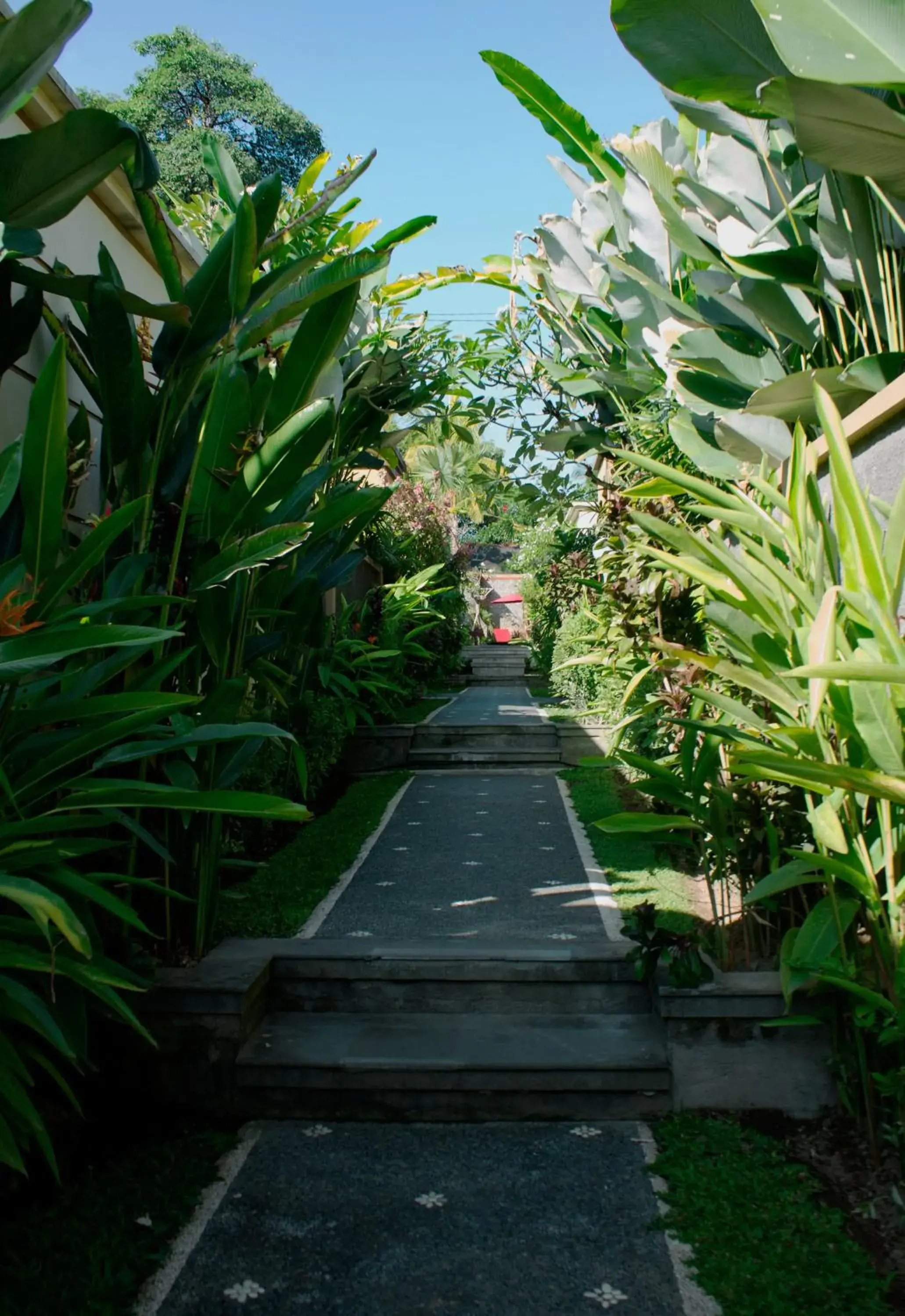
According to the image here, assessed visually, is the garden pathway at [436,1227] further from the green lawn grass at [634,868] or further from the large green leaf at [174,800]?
the large green leaf at [174,800]

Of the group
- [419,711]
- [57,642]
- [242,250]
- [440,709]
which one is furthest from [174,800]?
[440,709]

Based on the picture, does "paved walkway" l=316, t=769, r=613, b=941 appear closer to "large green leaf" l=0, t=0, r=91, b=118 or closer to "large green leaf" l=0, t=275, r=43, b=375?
"large green leaf" l=0, t=275, r=43, b=375

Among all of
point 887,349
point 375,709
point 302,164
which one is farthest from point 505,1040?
point 302,164

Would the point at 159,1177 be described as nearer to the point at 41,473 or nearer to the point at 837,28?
the point at 41,473

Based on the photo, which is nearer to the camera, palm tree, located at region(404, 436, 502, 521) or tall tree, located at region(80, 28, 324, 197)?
palm tree, located at region(404, 436, 502, 521)

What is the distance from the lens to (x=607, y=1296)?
7.09 ft

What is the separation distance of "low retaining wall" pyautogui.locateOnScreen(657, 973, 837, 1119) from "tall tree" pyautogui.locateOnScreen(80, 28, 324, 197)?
3228 cm

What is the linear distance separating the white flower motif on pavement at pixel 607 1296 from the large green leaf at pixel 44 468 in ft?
6.78

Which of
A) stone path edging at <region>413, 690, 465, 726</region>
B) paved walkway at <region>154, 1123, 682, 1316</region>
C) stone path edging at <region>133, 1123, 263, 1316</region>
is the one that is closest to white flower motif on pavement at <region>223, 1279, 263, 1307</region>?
paved walkway at <region>154, 1123, 682, 1316</region>

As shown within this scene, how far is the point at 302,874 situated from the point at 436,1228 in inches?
103

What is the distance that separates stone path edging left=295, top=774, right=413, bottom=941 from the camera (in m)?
4.00

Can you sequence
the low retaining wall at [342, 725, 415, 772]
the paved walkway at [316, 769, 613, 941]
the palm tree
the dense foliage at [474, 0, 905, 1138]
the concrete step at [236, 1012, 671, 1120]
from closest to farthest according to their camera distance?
the dense foliage at [474, 0, 905, 1138] → the concrete step at [236, 1012, 671, 1120] → the paved walkway at [316, 769, 613, 941] → the low retaining wall at [342, 725, 415, 772] → the palm tree

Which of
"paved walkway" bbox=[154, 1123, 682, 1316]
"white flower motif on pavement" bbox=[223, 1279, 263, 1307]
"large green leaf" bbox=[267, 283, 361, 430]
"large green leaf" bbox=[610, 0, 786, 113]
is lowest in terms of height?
"paved walkway" bbox=[154, 1123, 682, 1316]

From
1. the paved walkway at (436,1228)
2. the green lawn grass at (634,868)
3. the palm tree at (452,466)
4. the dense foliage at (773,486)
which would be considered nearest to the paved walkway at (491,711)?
the green lawn grass at (634,868)
